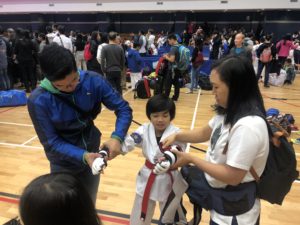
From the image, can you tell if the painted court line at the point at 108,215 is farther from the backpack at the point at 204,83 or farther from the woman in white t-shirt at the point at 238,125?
the backpack at the point at 204,83

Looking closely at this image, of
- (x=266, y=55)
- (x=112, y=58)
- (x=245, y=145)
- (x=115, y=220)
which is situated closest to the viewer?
(x=245, y=145)

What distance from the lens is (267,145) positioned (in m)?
1.35

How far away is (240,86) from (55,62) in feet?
2.98

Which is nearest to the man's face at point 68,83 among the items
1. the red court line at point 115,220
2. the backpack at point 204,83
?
the red court line at point 115,220

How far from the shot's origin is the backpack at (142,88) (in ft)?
25.1

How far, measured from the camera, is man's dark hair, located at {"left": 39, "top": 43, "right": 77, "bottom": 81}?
58.4 inches

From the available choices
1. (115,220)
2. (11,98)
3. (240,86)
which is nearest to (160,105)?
(240,86)

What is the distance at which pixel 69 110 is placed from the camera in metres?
1.73

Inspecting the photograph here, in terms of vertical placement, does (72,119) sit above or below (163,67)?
above

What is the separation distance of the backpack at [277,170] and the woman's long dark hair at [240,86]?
0.52 ft

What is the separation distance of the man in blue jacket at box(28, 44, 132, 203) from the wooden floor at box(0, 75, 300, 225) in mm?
588

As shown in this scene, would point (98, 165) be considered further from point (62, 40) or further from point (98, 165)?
point (62, 40)

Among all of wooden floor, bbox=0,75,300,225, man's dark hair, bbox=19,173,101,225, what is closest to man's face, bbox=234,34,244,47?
wooden floor, bbox=0,75,300,225

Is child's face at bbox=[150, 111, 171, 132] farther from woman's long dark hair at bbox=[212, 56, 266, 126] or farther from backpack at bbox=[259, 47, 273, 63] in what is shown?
backpack at bbox=[259, 47, 273, 63]
